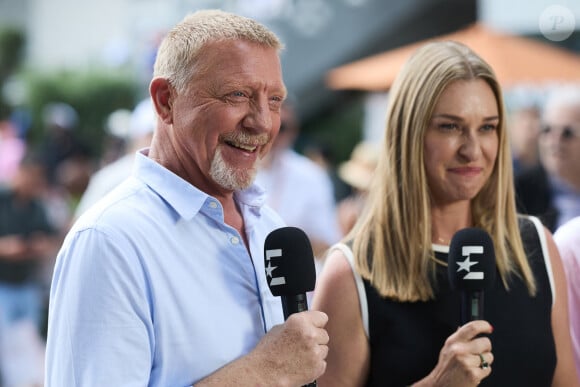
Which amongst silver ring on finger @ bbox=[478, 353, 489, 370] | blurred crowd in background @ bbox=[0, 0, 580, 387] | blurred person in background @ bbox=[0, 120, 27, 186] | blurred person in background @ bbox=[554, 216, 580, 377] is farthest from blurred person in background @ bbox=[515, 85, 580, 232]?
blurred person in background @ bbox=[0, 120, 27, 186]

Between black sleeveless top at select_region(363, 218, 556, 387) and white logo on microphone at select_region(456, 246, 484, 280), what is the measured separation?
282 millimetres

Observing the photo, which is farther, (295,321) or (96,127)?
(96,127)

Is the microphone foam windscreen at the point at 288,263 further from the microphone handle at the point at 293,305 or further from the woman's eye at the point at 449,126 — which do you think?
the woman's eye at the point at 449,126

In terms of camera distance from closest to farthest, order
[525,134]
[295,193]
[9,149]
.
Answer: [295,193] < [525,134] < [9,149]

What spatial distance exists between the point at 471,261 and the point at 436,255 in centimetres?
35

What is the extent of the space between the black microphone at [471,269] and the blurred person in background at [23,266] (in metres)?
6.07

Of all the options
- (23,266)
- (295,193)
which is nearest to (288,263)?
(295,193)

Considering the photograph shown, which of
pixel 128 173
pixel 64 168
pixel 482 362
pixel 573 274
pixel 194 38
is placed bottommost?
pixel 482 362

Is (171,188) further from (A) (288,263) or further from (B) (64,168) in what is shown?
(B) (64,168)

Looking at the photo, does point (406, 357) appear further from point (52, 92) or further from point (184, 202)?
point (52, 92)

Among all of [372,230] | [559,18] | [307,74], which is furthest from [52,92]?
[372,230]

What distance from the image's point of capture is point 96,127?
23.6m

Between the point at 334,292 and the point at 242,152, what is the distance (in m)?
0.72

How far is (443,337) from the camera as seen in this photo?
3152 mm
